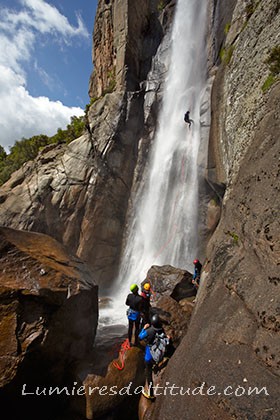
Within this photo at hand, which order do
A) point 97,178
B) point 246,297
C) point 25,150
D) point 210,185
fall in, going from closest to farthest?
point 246,297 → point 210,185 → point 97,178 → point 25,150

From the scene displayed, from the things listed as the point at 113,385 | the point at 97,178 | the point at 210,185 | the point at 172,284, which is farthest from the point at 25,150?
the point at 113,385

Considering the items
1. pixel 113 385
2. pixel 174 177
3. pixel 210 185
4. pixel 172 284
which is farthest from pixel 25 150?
pixel 113 385

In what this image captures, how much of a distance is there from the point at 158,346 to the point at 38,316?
321 centimetres

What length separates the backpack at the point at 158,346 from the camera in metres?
5.91

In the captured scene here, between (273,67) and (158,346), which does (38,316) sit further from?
(273,67)

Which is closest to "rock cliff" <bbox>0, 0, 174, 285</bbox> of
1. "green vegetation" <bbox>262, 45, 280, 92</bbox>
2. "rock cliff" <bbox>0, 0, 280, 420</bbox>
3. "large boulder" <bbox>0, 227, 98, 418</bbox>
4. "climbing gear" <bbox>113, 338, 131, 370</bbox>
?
"rock cliff" <bbox>0, 0, 280, 420</bbox>

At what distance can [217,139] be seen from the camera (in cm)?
1402

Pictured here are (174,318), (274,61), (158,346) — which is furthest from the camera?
(174,318)

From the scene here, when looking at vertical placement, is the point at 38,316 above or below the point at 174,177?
below

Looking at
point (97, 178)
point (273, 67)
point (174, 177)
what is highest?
point (174, 177)

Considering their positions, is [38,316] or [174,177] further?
[174,177]

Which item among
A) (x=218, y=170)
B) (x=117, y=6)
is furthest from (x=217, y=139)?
(x=117, y=6)

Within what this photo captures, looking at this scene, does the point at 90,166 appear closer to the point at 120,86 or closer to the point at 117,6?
the point at 120,86

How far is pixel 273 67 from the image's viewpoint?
840cm
